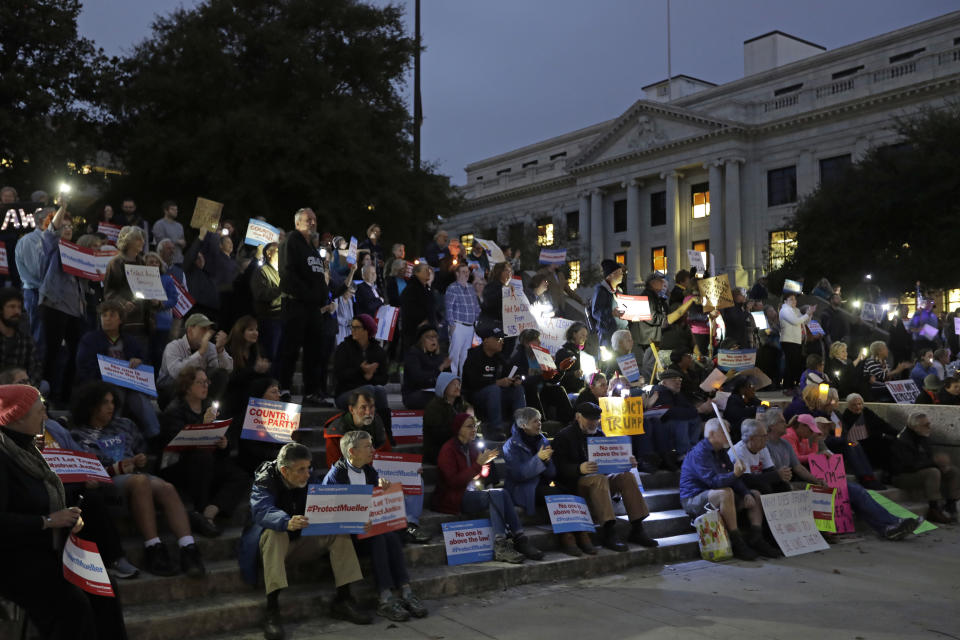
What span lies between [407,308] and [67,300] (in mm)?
3944

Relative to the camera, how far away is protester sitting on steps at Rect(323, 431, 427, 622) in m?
5.85

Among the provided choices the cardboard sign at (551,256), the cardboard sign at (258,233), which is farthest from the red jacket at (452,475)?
the cardboard sign at (551,256)

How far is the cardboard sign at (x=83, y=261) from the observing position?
8070 millimetres

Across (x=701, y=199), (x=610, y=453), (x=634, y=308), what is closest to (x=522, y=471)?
(x=610, y=453)

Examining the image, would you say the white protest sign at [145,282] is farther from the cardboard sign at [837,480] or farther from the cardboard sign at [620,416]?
the cardboard sign at [837,480]

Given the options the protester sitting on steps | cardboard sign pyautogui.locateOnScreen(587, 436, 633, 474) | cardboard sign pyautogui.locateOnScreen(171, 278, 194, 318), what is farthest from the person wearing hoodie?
cardboard sign pyautogui.locateOnScreen(171, 278, 194, 318)

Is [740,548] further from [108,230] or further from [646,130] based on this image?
[646,130]

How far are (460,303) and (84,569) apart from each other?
23.9 ft

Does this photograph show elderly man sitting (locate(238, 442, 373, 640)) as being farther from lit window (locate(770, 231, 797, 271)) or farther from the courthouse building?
the courthouse building

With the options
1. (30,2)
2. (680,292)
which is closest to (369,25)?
(30,2)

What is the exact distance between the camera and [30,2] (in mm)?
21094

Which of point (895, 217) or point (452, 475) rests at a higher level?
point (895, 217)

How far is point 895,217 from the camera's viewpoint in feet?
101

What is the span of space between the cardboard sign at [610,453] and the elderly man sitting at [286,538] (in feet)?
9.06
